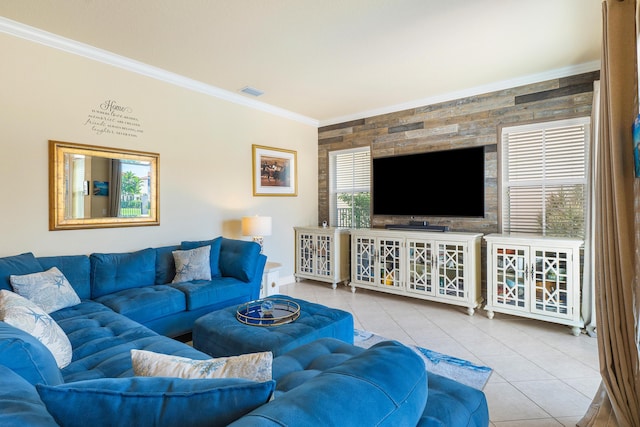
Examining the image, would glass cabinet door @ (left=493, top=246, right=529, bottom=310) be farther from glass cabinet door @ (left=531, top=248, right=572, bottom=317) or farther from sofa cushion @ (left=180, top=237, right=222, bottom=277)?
sofa cushion @ (left=180, top=237, right=222, bottom=277)

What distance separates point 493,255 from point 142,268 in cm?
353

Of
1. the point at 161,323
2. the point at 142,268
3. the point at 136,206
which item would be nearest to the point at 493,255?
the point at 161,323

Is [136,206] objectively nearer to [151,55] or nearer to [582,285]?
[151,55]

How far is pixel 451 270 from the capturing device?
3.74 m

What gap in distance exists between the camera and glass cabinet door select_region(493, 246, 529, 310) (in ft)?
10.7

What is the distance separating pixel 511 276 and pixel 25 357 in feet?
12.2

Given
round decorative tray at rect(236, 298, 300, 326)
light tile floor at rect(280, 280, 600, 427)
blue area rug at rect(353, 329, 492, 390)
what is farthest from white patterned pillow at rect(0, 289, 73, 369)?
light tile floor at rect(280, 280, 600, 427)

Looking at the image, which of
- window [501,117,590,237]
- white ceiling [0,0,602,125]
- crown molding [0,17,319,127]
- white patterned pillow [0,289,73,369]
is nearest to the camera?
white patterned pillow [0,289,73,369]

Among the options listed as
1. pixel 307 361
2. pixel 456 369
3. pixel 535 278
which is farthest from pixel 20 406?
pixel 535 278

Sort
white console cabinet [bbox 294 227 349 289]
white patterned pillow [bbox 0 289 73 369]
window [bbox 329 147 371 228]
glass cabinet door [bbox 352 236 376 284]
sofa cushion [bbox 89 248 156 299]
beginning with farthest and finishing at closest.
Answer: window [bbox 329 147 371 228] → white console cabinet [bbox 294 227 349 289] → glass cabinet door [bbox 352 236 376 284] → sofa cushion [bbox 89 248 156 299] → white patterned pillow [bbox 0 289 73 369]

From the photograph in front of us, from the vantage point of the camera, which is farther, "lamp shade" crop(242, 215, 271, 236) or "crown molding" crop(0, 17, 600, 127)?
"lamp shade" crop(242, 215, 271, 236)

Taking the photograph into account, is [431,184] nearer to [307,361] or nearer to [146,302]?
[307,361]

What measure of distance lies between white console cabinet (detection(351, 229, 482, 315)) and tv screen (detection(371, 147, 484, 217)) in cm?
47

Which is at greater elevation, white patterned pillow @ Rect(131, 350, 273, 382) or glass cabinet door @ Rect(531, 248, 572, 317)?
white patterned pillow @ Rect(131, 350, 273, 382)
